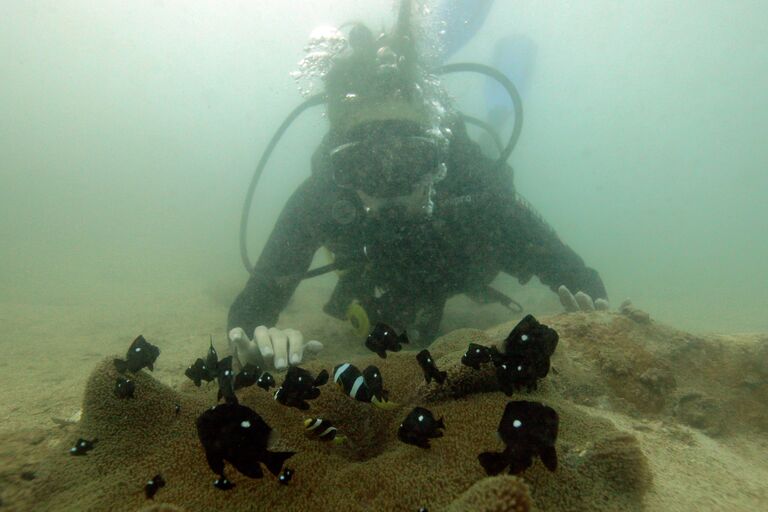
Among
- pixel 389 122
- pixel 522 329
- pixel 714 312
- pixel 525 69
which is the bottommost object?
pixel 714 312

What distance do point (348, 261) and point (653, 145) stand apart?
466 feet

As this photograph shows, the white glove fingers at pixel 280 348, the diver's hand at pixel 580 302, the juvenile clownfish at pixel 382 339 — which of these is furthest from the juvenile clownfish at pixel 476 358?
the diver's hand at pixel 580 302

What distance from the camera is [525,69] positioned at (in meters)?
20.0

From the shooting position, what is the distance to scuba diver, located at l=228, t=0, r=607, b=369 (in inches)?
203

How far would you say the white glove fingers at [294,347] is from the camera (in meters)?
3.60

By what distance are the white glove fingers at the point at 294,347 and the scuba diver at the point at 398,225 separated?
128 cm

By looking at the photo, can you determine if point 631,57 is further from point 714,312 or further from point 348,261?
point 348,261

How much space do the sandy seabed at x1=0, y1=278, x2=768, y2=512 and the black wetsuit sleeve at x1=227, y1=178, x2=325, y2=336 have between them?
2.04 meters

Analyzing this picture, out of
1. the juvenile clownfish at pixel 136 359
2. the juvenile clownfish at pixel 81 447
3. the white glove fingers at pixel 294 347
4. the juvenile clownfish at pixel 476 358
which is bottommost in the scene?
the white glove fingers at pixel 294 347

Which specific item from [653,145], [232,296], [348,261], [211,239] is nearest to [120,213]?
[211,239]

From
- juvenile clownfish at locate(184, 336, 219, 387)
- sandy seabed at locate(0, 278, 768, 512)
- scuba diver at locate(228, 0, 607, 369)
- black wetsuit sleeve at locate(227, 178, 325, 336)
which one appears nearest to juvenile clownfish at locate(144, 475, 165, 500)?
sandy seabed at locate(0, 278, 768, 512)

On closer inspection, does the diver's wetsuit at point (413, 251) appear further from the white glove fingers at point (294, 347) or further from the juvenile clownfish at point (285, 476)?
the juvenile clownfish at point (285, 476)

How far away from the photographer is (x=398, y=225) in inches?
206

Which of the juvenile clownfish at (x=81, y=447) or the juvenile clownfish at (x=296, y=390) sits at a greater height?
the juvenile clownfish at (x=296, y=390)
